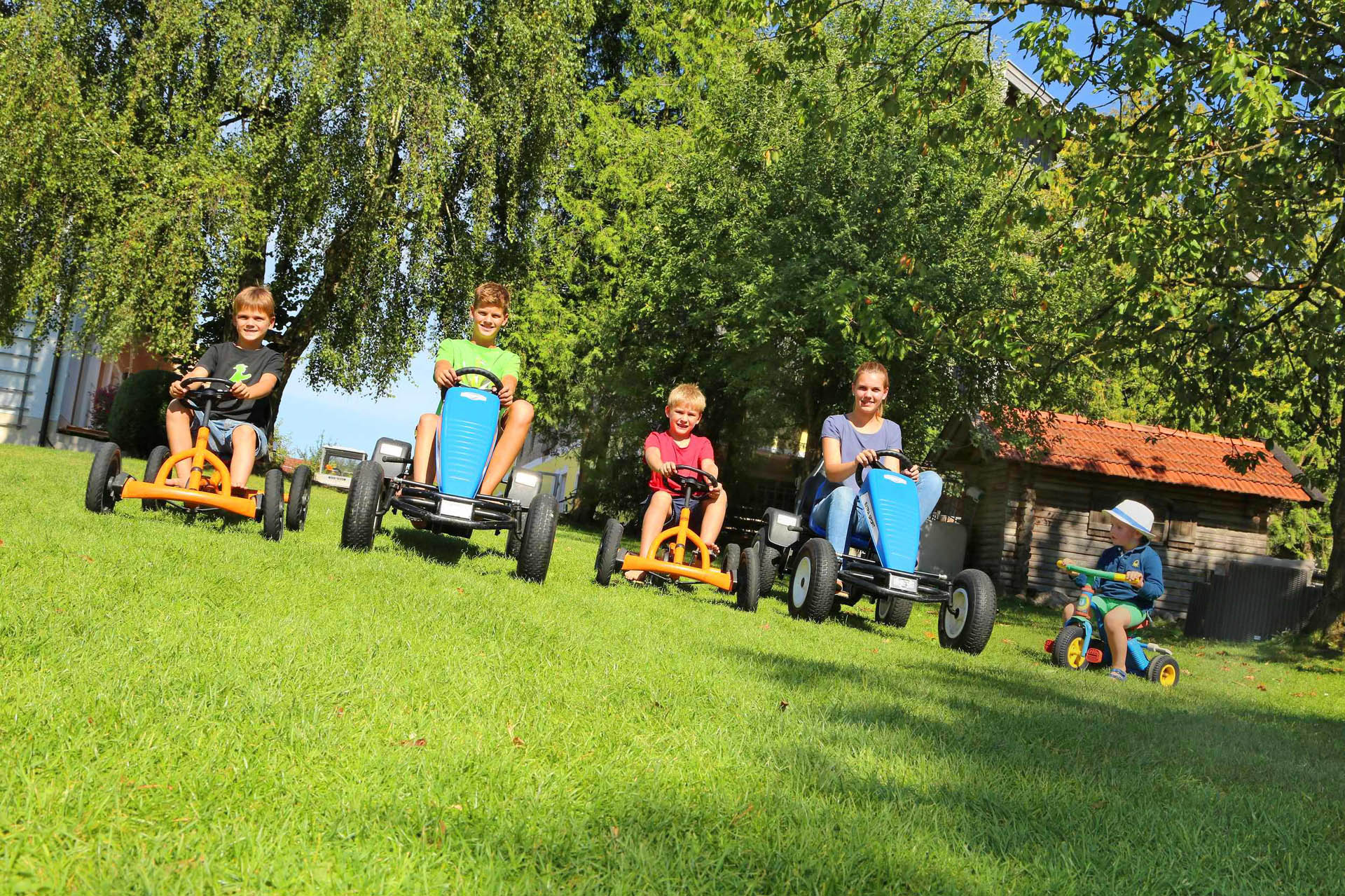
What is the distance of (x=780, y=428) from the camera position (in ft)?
70.1

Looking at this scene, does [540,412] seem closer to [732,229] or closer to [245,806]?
[732,229]

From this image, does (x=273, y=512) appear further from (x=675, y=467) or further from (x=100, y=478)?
(x=675, y=467)

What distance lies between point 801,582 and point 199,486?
3705mm

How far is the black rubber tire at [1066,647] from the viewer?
693 cm

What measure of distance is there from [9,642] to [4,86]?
1334cm

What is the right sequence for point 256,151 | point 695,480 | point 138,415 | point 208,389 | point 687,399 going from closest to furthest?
point 208,389 < point 695,480 < point 687,399 < point 256,151 < point 138,415

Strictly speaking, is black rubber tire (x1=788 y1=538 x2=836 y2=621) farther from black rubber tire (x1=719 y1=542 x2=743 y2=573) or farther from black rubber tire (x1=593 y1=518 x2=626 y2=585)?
black rubber tire (x1=593 y1=518 x2=626 y2=585)

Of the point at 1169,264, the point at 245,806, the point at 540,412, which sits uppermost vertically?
the point at 1169,264

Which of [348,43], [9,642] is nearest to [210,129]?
[348,43]

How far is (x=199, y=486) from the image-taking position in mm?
6293

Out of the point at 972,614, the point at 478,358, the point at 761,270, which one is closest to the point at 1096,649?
the point at 972,614

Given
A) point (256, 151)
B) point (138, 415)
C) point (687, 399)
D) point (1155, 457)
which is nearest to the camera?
point (687, 399)

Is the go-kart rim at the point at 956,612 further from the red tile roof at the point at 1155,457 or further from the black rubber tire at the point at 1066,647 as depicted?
the red tile roof at the point at 1155,457

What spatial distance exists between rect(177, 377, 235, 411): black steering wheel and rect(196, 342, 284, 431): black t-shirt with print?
132 mm
